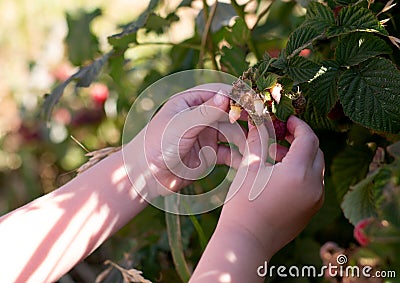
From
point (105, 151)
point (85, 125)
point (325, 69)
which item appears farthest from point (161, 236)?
point (85, 125)

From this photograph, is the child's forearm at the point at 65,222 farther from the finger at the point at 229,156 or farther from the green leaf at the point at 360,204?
the green leaf at the point at 360,204

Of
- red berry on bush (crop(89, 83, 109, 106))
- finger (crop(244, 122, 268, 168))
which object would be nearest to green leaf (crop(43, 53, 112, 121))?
finger (crop(244, 122, 268, 168))

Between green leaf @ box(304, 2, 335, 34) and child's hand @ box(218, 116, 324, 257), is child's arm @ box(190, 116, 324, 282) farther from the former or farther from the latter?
green leaf @ box(304, 2, 335, 34)

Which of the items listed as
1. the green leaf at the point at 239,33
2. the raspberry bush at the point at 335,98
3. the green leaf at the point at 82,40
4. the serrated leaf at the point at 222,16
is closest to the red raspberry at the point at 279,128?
the raspberry bush at the point at 335,98

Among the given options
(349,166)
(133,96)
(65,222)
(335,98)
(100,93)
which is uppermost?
(335,98)

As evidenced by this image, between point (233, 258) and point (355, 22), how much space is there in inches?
11.8

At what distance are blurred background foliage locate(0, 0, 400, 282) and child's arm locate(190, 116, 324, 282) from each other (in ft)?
0.28

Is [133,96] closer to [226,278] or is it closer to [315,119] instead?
[315,119]

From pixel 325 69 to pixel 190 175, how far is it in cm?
25

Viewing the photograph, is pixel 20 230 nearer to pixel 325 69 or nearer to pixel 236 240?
pixel 236 240

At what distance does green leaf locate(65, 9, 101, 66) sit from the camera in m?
1.57

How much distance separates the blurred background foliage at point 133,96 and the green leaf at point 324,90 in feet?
0.33

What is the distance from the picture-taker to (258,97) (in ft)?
2.48

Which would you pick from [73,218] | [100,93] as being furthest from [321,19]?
[100,93]
